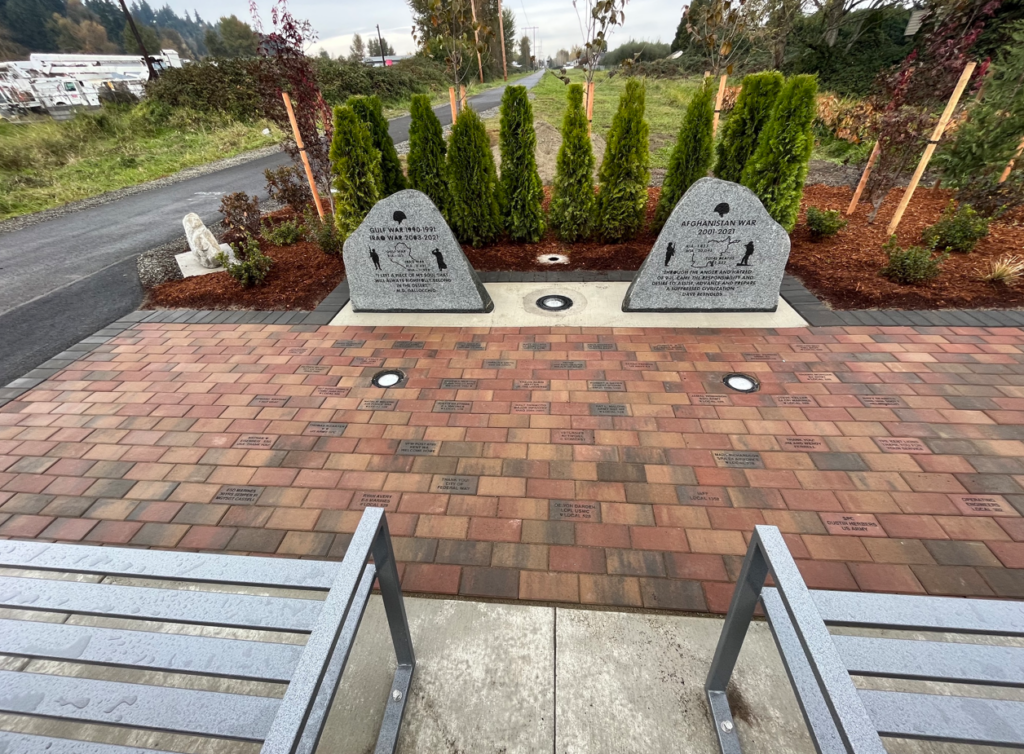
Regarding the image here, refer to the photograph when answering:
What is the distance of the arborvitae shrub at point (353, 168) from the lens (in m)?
5.32

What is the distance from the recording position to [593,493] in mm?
2893

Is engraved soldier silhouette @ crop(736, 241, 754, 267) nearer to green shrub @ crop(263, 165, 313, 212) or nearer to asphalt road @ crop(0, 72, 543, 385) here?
green shrub @ crop(263, 165, 313, 212)

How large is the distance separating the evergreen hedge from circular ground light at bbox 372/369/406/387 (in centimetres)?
370

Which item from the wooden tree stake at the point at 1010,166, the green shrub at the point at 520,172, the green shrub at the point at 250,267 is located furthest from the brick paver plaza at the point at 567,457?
the wooden tree stake at the point at 1010,166

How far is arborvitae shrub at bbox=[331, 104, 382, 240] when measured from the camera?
17.4 feet

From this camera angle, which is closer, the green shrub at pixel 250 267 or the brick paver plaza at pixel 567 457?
the brick paver plaza at pixel 567 457

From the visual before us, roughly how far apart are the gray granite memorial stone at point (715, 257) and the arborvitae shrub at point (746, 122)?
66.9 inches

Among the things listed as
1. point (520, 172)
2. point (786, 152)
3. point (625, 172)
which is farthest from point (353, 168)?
point (786, 152)

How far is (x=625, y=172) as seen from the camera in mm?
5965

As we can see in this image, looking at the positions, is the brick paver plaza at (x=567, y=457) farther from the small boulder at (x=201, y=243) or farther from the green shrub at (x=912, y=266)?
the small boulder at (x=201, y=243)

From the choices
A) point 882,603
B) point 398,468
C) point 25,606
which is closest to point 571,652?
point 882,603

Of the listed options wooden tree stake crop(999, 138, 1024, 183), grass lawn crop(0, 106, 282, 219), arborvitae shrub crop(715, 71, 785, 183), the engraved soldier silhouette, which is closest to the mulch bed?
wooden tree stake crop(999, 138, 1024, 183)

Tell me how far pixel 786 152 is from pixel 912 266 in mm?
1871

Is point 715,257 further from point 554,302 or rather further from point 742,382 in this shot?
point 554,302
